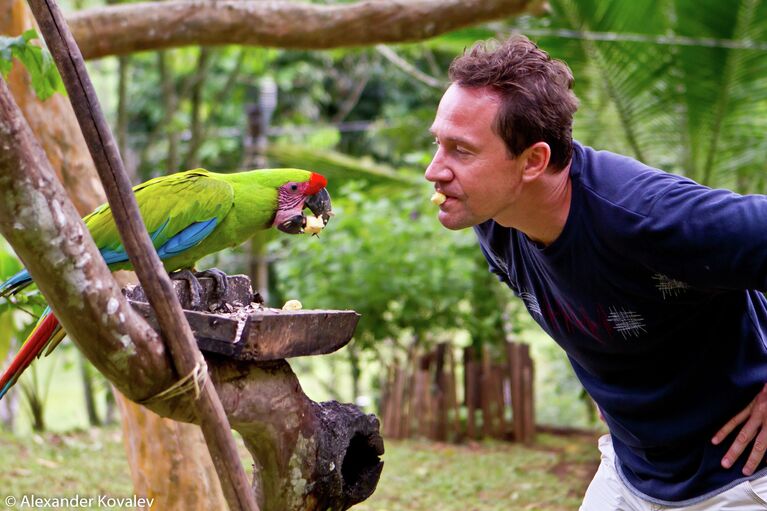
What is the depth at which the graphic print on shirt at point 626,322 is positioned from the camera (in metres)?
1.70

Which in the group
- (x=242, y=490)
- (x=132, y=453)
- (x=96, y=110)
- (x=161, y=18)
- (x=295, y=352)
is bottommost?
(x=132, y=453)

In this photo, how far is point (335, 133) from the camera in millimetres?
7508

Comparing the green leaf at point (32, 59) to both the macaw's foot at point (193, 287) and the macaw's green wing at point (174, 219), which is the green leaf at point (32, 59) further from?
the macaw's foot at point (193, 287)

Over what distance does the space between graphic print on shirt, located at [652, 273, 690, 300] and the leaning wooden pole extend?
2.71 ft

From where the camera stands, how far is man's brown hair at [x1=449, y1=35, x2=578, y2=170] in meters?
1.67

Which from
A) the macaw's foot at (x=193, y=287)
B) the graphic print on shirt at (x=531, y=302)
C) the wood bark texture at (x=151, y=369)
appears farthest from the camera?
the graphic print on shirt at (x=531, y=302)

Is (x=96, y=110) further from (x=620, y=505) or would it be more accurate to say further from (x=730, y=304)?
(x=620, y=505)

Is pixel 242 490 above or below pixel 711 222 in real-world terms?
below

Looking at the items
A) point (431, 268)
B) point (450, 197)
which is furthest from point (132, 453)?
point (431, 268)

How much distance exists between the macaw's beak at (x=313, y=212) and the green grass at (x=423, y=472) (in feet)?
7.02

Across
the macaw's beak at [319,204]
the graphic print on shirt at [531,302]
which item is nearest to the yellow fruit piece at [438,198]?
the graphic print on shirt at [531,302]

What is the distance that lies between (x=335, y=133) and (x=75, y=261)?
6.31 meters

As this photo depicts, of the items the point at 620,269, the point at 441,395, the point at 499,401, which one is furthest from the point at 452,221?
the point at 499,401

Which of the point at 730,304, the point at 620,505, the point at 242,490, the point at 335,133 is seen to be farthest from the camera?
the point at 335,133
